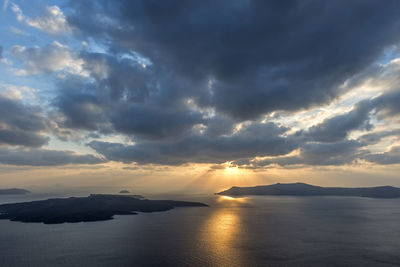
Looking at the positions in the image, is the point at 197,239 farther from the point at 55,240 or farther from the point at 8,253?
the point at 8,253

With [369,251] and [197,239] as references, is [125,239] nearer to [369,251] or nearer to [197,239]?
[197,239]

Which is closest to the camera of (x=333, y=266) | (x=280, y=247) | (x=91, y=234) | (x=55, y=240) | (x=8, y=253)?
(x=333, y=266)

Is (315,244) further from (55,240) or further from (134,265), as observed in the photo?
(55,240)

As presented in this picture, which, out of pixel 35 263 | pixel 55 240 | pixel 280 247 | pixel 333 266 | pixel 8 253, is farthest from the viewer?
pixel 55 240

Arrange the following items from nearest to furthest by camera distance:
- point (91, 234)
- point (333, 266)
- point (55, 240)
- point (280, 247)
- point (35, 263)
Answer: point (333, 266), point (35, 263), point (280, 247), point (55, 240), point (91, 234)

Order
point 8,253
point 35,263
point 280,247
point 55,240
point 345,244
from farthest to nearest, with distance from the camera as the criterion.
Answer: point 55,240, point 345,244, point 280,247, point 8,253, point 35,263

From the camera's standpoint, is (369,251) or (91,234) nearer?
(369,251)

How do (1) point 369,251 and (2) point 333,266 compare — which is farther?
(1) point 369,251

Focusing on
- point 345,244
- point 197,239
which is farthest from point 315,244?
point 197,239

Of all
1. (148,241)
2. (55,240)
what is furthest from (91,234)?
(148,241)
